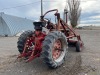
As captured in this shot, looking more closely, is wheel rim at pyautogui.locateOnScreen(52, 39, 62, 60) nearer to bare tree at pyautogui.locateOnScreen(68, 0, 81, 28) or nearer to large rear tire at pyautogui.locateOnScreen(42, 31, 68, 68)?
large rear tire at pyautogui.locateOnScreen(42, 31, 68, 68)

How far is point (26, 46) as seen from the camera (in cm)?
777

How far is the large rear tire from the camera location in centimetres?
652

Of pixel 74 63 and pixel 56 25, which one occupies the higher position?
pixel 56 25

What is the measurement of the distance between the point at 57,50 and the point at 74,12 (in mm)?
35525

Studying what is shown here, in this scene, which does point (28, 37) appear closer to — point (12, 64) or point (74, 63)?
point (12, 64)

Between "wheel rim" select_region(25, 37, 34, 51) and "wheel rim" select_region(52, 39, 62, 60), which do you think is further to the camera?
"wheel rim" select_region(25, 37, 34, 51)

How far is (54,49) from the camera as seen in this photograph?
7121 mm

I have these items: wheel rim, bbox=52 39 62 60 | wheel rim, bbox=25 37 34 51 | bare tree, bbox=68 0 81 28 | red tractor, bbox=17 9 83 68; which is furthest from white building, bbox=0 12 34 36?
wheel rim, bbox=52 39 62 60

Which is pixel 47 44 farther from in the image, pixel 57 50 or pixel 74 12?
pixel 74 12

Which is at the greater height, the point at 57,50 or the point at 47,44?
the point at 47,44

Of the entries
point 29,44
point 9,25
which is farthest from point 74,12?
point 29,44

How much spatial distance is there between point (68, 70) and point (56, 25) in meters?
2.42

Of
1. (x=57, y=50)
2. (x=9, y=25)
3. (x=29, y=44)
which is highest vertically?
(x=29, y=44)

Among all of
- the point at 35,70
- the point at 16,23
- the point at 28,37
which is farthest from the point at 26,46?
the point at 16,23
